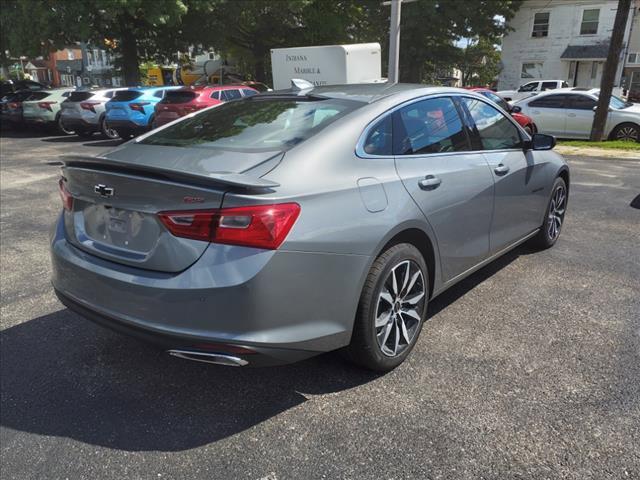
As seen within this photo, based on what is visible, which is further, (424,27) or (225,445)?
(424,27)

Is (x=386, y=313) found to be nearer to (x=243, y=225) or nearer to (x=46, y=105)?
(x=243, y=225)

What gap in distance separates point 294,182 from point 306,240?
0.92 ft

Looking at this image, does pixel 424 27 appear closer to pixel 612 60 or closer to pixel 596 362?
→ pixel 612 60

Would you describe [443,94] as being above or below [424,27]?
below

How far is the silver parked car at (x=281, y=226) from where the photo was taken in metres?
2.35

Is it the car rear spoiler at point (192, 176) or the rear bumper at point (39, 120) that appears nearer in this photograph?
the car rear spoiler at point (192, 176)

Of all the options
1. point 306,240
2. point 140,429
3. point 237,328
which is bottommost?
point 140,429

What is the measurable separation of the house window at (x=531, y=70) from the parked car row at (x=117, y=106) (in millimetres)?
24599

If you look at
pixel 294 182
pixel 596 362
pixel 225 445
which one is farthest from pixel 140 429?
pixel 596 362

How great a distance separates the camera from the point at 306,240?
7.95 ft

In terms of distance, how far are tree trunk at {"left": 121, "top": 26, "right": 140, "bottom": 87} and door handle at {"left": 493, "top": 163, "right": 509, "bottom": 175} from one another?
23.0 meters

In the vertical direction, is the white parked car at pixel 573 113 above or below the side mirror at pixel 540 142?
below

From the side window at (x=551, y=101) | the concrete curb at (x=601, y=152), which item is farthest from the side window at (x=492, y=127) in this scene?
the side window at (x=551, y=101)

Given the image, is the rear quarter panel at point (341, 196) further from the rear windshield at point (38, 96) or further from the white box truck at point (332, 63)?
the rear windshield at point (38, 96)
